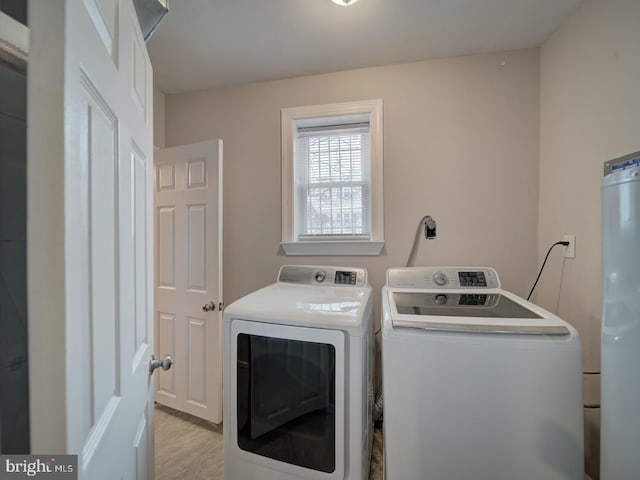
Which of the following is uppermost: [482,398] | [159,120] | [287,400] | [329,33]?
[329,33]

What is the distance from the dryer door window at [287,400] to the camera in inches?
46.1

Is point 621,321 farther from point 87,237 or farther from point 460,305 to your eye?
point 87,237

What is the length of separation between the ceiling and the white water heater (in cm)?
119

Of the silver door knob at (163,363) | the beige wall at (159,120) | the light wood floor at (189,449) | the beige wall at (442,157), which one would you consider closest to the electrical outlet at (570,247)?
the beige wall at (442,157)

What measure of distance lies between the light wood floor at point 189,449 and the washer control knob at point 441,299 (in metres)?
1.01

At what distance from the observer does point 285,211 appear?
2.12 metres

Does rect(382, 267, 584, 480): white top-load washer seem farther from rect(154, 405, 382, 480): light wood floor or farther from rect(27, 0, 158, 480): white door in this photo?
rect(27, 0, 158, 480): white door

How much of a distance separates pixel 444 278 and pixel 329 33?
5.35ft

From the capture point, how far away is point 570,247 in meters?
1.51

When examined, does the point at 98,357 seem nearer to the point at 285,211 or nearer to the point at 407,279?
the point at 407,279

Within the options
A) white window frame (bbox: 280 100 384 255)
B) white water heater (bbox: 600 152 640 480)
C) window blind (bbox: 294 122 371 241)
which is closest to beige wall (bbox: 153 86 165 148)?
white window frame (bbox: 280 100 384 255)

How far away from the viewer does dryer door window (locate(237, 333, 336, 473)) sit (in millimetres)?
1172

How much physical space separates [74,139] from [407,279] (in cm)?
163

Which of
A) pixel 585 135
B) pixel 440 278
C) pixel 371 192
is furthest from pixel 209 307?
pixel 585 135
